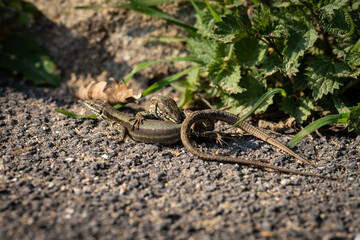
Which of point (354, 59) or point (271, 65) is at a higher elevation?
point (354, 59)

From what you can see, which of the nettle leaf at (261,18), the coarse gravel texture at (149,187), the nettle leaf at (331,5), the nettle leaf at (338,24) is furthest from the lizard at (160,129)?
the nettle leaf at (331,5)

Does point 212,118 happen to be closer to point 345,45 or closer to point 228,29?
point 228,29

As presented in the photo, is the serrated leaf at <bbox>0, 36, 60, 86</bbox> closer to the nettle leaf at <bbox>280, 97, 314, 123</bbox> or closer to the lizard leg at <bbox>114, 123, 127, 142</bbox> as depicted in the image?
the lizard leg at <bbox>114, 123, 127, 142</bbox>

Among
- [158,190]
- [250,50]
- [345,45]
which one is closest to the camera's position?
[158,190]

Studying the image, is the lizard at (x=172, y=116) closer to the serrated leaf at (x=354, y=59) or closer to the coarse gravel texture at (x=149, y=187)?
the coarse gravel texture at (x=149, y=187)

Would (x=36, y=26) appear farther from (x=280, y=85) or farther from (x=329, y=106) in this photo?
(x=329, y=106)

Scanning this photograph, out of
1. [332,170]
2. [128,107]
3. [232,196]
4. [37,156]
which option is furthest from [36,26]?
[332,170]

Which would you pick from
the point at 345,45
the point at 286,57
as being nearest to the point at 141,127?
the point at 286,57
